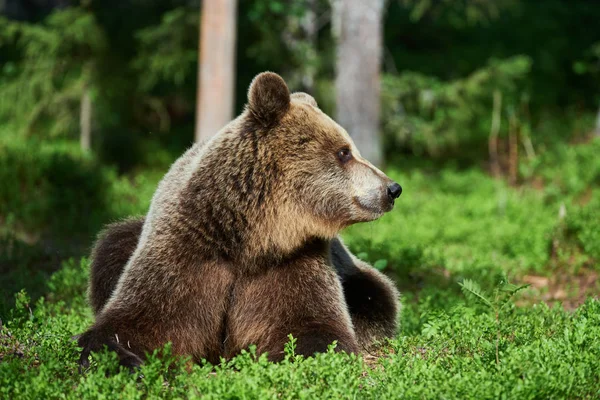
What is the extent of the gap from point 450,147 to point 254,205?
39.8 feet

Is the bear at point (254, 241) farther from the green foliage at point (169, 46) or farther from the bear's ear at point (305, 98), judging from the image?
the green foliage at point (169, 46)

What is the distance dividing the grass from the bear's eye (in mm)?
1115

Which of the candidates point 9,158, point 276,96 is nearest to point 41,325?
point 276,96

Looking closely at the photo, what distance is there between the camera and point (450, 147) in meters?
16.5

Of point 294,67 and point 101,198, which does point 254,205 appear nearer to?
point 101,198

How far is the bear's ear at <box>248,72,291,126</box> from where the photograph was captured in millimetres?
4890

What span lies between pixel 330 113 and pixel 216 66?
3.62 m

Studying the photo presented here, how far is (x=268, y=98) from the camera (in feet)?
16.1

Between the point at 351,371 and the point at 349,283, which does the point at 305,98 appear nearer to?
the point at 349,283

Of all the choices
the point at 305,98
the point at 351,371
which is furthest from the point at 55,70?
the point at 351,371

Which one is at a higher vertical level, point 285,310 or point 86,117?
point 285,310

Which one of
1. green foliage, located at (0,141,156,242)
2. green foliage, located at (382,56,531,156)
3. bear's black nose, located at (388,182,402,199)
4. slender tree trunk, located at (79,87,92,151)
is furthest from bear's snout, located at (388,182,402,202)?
slender tree trunk, located at (79,87,92,151)

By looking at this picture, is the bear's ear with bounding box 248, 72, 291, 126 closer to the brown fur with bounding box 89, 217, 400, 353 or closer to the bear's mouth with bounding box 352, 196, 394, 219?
the bear's mouth with bounding box 352, 196, 394, 219

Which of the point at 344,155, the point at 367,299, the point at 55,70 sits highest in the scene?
the point at 344,155
